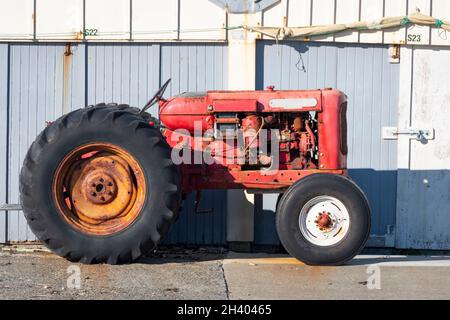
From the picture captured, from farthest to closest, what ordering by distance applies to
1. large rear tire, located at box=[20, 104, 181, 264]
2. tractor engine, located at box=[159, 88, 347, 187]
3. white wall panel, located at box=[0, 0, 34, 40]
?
white wall panel, located at box=[0, 0, 34, 40] < tractor engine, located at box=[159, 88, 347, 187] < large rear tire, located at box=[20, 104, 181, 264]

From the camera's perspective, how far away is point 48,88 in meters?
10.1

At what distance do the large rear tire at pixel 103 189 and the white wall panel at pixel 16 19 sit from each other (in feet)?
7.53

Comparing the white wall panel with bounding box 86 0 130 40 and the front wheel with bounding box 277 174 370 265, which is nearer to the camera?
the front wheel with bounding box 277 174 370 265

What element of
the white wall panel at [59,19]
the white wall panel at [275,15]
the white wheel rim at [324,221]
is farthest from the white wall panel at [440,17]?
the white wall panel at [59,19]

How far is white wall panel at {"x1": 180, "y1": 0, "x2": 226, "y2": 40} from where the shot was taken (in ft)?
32.9

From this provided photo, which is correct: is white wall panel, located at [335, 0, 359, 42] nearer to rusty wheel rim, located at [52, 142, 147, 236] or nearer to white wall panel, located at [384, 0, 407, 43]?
white wall panel, located at [384, 0, 407, 43]

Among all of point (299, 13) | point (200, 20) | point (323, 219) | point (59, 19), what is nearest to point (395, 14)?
point (299, 13)

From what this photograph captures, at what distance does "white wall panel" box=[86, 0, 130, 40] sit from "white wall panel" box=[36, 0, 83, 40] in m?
0.13

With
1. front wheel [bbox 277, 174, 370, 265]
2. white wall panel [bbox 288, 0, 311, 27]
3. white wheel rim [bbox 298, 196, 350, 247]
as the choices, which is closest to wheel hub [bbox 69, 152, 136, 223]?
front wheel [bbox 277, 174, 370, 265]

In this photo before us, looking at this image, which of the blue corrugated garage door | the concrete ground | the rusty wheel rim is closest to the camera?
the concrete ground
